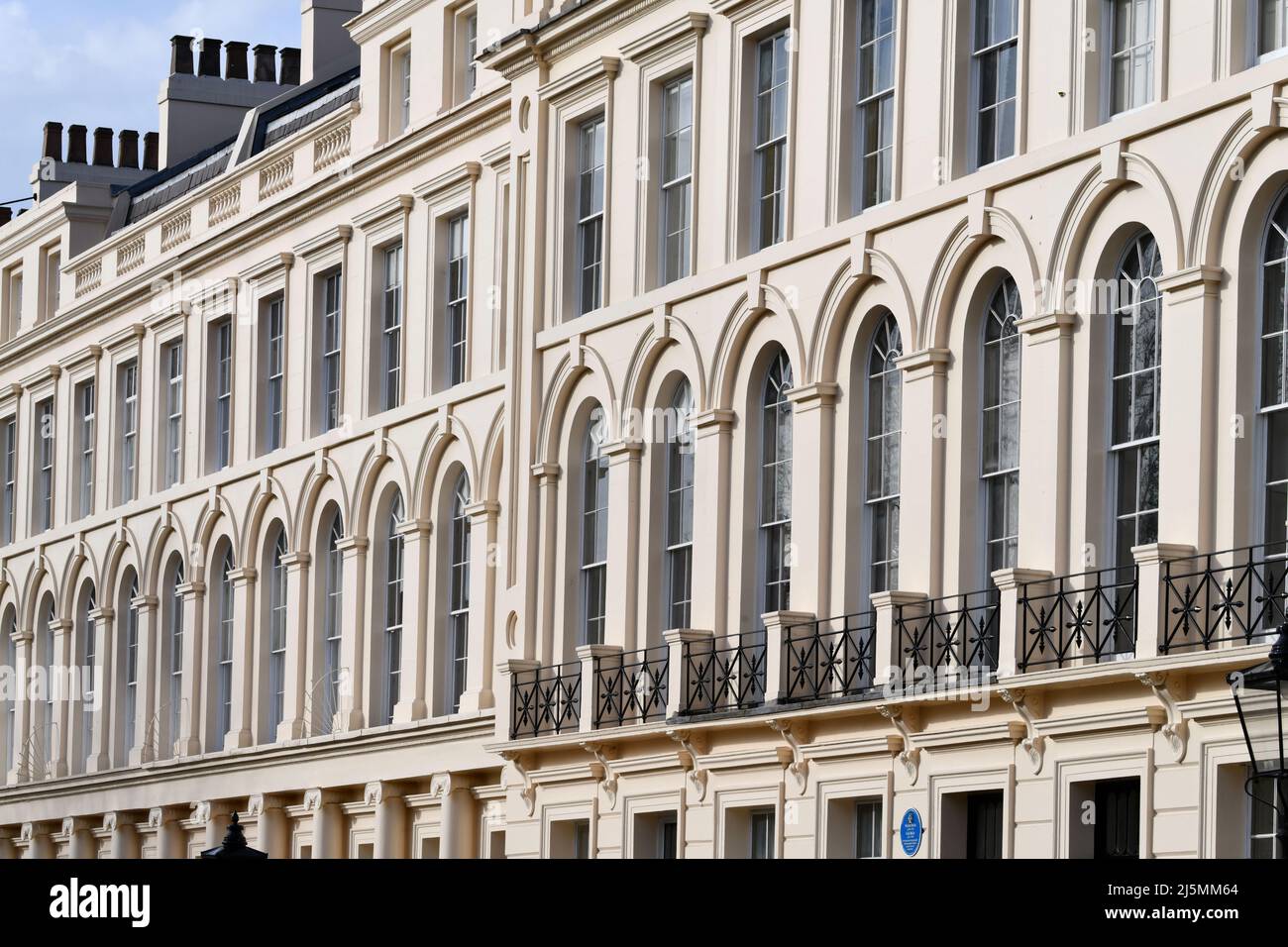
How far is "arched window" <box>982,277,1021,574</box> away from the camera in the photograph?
25.4 meters

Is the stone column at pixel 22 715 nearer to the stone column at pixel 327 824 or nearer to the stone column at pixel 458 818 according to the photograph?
the stone column at pixel 327 824

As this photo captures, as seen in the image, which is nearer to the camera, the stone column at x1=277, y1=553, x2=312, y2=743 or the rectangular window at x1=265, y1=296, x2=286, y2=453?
the stone column at x1=277, y1=553, x2=312, y2=743

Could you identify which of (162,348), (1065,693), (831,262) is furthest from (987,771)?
(162,348)

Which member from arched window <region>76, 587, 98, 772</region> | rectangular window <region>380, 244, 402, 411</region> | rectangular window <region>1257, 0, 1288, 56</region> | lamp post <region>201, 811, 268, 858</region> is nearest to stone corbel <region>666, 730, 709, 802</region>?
lamp post <region>201, 811, 268, 858</region>

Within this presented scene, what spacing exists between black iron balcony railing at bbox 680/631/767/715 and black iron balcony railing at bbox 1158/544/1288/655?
21.0ft

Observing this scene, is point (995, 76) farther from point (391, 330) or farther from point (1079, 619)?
point (391, 330)

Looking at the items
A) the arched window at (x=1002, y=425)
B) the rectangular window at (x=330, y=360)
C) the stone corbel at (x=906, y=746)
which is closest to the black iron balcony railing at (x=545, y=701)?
the stone corbel at (x=906, y=746)

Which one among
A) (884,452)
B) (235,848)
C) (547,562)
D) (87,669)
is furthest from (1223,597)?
(87,669)

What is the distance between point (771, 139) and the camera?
2923 cm

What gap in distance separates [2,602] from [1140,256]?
3139 centimetres

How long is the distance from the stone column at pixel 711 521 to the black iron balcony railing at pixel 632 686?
64 cm

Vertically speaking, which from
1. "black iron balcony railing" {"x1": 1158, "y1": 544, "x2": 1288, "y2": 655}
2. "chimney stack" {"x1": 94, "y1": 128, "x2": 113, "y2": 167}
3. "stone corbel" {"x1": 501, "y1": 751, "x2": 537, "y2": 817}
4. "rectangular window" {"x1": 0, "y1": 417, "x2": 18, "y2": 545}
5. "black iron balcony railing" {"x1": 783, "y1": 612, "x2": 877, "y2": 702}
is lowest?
"stone corbel" {"x1": 501, "y1": 751, "x2": 537, "y2": 817}

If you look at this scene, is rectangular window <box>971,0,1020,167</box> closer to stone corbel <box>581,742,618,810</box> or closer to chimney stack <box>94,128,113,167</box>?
stone corbel <box>581,742,618,810</box>
